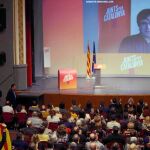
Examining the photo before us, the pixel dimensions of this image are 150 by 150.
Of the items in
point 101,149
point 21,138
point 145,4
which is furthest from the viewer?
point 145,4

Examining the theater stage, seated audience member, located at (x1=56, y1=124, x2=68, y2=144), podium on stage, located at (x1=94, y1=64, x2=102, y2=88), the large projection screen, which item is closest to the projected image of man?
the large projection screen

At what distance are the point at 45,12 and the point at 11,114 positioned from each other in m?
10.4

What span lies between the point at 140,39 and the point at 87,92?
5390 millimetres

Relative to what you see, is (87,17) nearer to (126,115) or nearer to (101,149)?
(126,115)

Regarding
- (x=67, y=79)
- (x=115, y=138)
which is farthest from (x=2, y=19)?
(x=115, y=138)

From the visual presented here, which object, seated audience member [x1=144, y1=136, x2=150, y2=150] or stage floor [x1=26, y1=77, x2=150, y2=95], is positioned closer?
seated audience member [x1=144, y1=136, x2=150, y2=150]

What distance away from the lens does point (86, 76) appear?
24359 millimetres

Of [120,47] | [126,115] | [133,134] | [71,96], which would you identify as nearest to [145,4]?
[120,47]

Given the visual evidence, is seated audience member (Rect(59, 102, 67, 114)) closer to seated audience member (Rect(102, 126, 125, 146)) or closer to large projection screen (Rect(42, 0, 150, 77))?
seated audience member (Rect(102, 126, 125, 146))

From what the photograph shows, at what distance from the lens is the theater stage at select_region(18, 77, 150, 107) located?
1900cm

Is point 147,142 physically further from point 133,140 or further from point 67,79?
point 67,79

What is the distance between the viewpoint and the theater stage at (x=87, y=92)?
1900 centimetres

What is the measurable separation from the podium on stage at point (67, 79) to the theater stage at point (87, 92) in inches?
9.9

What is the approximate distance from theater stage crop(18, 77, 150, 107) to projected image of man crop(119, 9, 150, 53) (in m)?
2.31
